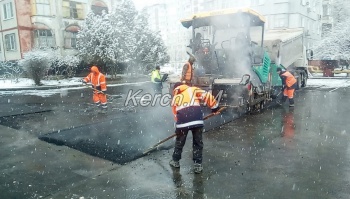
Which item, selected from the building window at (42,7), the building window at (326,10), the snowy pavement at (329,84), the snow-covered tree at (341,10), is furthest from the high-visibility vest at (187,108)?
the building window at (326,10)

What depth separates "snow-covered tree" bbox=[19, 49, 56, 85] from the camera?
1569cm

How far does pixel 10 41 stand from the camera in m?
23.0

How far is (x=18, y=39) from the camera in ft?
72.0

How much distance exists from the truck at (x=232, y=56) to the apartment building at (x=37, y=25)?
17.6 metres

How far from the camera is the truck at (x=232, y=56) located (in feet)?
24.0

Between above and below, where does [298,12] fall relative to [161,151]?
above

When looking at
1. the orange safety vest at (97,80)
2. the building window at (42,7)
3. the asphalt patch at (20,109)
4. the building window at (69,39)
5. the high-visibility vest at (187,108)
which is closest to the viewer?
the high-visibility vest at (187,108)

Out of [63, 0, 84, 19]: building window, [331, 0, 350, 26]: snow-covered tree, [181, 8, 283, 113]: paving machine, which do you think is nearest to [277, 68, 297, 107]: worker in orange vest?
[181, 8, 283, 113]: paving machine

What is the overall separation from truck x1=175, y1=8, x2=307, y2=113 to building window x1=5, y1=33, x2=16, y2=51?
2029 centimetres

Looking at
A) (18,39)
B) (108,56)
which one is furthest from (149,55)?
(18,39)

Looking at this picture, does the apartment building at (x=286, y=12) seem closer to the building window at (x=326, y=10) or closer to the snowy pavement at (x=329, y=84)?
the building window at (x=326, y=10)

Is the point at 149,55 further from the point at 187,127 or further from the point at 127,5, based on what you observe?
the point at 187,127

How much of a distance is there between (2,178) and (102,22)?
17741 millimetres

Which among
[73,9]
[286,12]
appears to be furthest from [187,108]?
[286,12]
